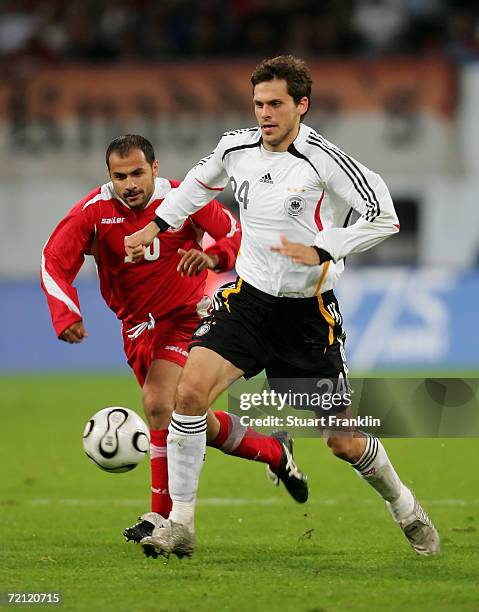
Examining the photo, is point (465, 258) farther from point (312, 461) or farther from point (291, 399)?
point (291, 399)

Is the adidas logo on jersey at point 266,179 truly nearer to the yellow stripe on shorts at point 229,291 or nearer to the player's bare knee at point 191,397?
the yellow stripe on shorts at point 229,291

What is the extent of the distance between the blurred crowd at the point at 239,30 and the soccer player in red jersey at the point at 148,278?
12.0 m

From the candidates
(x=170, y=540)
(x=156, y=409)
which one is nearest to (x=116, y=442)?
(x=156, y=409)

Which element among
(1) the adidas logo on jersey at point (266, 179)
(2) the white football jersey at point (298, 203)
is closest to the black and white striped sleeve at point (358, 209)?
(2) the white football jersey at point (298, 203)

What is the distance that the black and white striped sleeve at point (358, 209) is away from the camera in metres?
5.87

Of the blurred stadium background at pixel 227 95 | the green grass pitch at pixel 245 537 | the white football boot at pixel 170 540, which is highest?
the blurred stadium background at pixel 227 95

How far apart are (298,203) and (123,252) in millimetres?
1205

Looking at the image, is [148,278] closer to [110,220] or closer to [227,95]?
[110,220]

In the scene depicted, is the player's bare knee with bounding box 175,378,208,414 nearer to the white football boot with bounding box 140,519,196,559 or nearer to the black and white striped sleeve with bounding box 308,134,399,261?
the white football boot with bounding box 140,519,196,559

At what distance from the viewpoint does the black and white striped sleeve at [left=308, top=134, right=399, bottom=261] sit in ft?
19.3

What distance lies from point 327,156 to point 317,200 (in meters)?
0.22

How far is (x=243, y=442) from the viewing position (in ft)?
23.5

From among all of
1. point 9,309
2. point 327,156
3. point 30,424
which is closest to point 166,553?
point 327,156

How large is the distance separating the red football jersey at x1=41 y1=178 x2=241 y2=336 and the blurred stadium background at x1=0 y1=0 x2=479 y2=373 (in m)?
11.2
